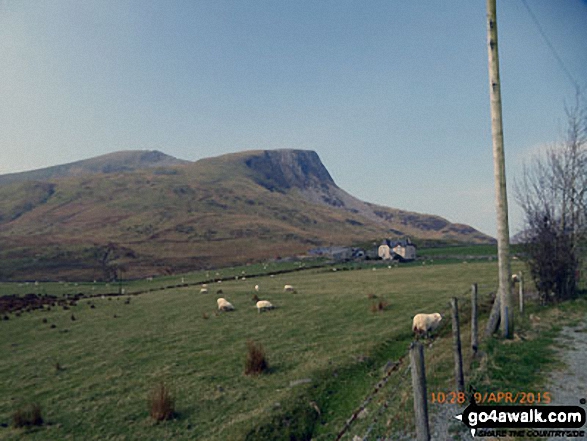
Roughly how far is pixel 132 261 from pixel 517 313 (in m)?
114

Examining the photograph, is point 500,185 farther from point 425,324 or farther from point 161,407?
point 161,407

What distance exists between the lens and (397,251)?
301ft

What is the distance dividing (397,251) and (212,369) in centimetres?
8121

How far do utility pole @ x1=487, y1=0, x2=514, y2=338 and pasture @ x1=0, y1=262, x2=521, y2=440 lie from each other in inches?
104

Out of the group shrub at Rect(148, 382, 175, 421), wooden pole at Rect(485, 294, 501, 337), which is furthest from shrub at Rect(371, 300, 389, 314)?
shrub at Rect(148, 382, 175, 421)

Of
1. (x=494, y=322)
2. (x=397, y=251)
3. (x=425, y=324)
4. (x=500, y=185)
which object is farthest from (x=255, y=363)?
(x=397, y=251)

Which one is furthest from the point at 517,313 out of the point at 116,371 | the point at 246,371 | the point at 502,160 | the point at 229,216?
the point at 229,216

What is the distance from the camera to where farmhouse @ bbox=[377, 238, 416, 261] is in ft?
282

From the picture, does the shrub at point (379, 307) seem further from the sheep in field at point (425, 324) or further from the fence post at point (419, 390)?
the fence post at point (419, 390)

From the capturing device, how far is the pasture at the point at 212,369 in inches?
423

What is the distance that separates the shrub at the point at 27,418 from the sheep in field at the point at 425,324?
43.8 ft

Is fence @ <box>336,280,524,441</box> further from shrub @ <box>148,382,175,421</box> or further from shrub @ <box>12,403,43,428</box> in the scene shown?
shrub @ <box>12,403,43,428</box>

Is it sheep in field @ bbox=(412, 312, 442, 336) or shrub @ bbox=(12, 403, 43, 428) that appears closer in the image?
shrub @ bbox=(12, 403, 43, 428)

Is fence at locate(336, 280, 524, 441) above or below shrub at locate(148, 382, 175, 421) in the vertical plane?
above
